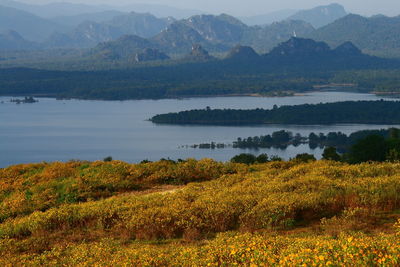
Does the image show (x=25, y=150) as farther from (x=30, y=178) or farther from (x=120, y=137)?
(x=30, y=178)

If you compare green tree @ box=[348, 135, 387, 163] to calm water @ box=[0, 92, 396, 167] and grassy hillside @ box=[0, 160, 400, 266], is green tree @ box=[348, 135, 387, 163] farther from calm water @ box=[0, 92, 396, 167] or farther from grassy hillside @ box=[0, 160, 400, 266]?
calm water @ box=[0, 92, 396, 167]

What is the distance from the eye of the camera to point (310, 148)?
10775 centimetres

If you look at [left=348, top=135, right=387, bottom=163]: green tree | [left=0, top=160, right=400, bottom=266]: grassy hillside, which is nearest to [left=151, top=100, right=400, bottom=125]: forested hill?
[left=348, top=135, right=387, bottom=163]: green tree

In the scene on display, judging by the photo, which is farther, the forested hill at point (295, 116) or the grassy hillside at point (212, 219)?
the forested hill at point (295, 116)

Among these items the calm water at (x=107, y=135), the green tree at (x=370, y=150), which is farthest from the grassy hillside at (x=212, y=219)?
the calm water at (x=107, y=135)

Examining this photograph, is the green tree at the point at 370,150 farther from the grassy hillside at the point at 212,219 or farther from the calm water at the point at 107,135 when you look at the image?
the calm water at the point at 107,135

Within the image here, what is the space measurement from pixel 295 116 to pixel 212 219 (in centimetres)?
13926

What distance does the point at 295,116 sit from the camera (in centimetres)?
15125

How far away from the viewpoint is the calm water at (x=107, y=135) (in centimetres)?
10412

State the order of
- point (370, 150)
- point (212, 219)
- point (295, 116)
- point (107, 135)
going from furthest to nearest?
point (295, 116)
point (107, 135)
point (370, 150)
point (212, 219)

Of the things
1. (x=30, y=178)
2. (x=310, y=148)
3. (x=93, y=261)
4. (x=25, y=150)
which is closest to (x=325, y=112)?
(x=310, y=148)

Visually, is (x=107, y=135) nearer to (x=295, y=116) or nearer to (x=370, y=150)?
(x=295, y=116)

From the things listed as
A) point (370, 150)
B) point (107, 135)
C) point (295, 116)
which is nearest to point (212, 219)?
point (370, 150)

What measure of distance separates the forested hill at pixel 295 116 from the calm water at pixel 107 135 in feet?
17.6
